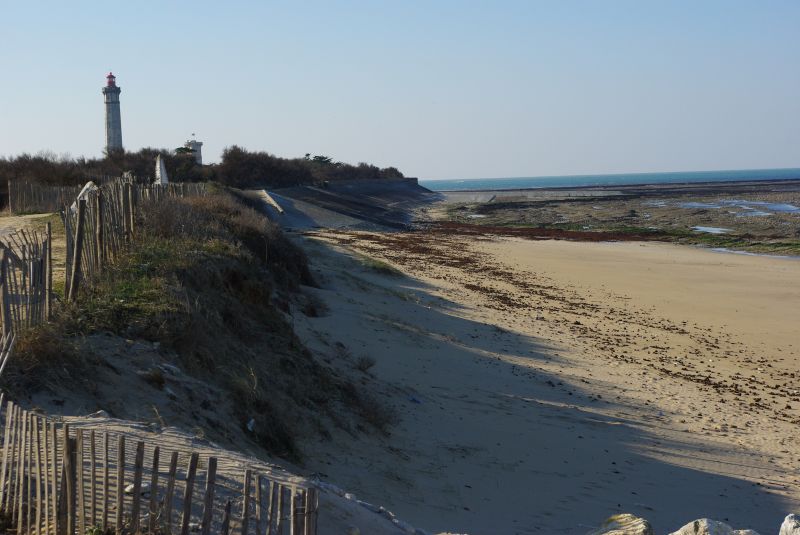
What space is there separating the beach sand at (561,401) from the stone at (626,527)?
4.99 feet

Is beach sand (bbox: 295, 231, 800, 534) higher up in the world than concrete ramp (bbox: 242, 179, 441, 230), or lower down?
lower down

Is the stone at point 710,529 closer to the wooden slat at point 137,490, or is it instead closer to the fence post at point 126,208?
the wooden slat at point 137,490

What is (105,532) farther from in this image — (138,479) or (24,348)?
(24,348)

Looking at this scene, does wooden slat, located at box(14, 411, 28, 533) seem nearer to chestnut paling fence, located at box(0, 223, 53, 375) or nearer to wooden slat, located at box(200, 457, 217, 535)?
wooden slat, located at box(200, 457, 217, 535)

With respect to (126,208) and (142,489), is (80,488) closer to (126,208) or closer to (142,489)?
(142,489)

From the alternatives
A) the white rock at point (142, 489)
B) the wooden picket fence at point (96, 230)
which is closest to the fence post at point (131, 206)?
the wooden picket fence at point (96, 230)

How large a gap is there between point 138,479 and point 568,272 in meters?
26.6

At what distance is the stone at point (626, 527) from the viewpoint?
17.5ft

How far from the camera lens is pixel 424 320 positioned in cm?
1670

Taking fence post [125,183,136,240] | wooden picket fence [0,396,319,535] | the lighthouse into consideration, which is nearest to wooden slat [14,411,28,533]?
wooden picket fence [0,396,319,535]

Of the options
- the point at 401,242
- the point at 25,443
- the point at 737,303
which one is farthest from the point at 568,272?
the point at 25,443

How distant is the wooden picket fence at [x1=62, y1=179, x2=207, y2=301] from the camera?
859cm

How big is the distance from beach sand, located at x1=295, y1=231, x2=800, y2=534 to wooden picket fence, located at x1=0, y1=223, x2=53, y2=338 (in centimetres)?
278

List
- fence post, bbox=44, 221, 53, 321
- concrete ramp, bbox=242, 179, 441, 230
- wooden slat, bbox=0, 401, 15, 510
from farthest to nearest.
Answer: concrete ramp, bbox=242, 179, 441, 230
fence post, bbox=44, 221, 53, 321
wooden slat, bbox=0, 401, 15, 510
